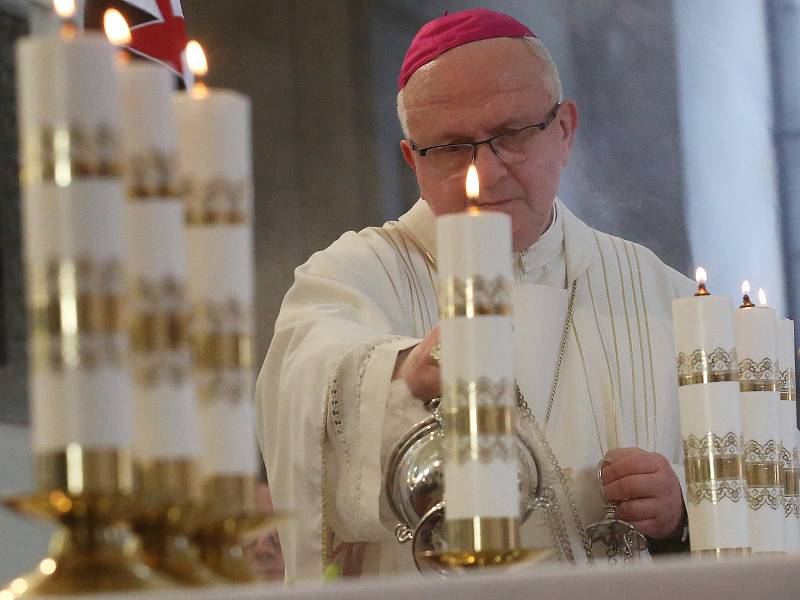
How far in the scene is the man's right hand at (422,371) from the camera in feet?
8.30

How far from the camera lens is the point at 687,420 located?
2369 mm

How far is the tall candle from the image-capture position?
1.17 m

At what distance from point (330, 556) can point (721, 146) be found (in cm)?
384

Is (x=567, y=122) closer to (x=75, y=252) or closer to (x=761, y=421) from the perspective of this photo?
(x=761, y=421)

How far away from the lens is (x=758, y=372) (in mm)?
2477

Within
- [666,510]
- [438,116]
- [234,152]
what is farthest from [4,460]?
[234,152]

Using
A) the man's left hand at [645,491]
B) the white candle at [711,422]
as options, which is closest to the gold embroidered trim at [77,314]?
Result: the white candle at [711,422]

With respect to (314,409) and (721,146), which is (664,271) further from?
(721,146)

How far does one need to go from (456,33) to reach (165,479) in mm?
2835

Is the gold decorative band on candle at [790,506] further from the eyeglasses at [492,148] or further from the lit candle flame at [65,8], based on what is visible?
the lit candle flame at [65,8]

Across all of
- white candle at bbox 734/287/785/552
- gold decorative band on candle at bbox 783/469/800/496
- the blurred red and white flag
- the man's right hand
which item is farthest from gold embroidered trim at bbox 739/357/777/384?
the blurred red and white flag

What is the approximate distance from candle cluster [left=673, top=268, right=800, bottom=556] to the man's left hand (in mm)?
357

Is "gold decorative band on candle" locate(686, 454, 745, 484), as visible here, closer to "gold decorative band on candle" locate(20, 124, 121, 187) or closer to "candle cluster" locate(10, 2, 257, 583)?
"candle cluster" locate(10, 2, 257, 583)

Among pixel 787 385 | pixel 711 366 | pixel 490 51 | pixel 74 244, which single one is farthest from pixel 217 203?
pixel 490 51
